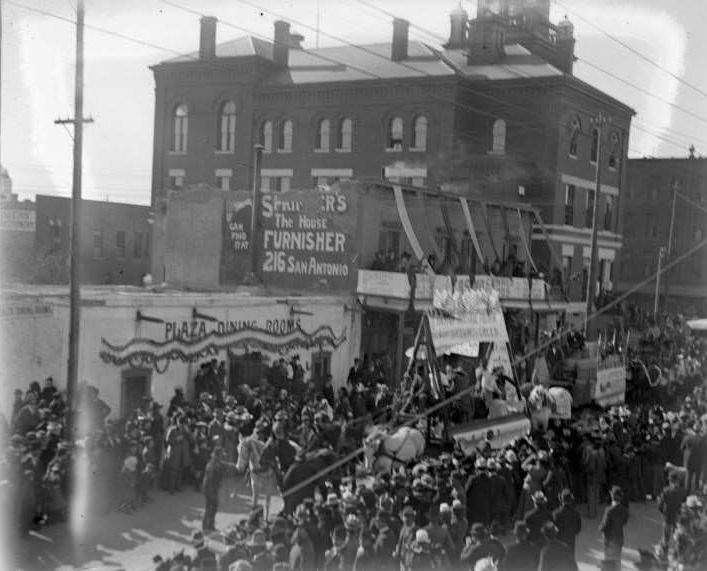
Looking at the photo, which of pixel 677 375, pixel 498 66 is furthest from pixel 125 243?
pixel 677 375

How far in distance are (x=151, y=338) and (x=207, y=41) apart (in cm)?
2579

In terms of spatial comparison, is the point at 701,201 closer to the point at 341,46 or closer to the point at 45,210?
the point at 341,46

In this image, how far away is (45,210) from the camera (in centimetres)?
4109

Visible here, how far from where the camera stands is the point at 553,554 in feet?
31.7

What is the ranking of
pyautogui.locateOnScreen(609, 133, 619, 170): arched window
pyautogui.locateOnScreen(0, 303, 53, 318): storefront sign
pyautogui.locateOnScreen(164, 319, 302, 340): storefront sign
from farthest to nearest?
pyautogui.locateOnScreen(609, 133, 619, 170): arched window
pyautogui.locateOnScreen(164, 319, 302, 340): storefront sign
pyautogui.locateOnScreen(0, 303, 53, 318): storefront sign

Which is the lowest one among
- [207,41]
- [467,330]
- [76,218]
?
[467,330]

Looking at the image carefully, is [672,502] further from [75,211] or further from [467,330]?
[75,211]

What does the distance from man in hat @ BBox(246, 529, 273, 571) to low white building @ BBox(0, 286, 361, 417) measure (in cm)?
728

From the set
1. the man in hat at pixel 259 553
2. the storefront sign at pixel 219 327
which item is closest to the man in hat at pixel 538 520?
the man in hat at pixel 259 553

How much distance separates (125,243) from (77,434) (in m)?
31.5

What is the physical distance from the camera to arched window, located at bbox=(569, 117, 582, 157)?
37062mm

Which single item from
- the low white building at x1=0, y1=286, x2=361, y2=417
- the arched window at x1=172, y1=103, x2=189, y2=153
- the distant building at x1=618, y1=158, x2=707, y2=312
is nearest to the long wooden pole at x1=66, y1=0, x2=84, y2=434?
the low white building at x1=0, y1=286, x2=361, y2=417

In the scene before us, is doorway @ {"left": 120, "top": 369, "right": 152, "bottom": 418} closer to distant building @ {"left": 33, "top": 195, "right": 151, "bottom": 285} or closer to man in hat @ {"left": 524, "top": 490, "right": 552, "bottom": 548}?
man in hat @ {"left": 524, "top": 490, "right": 552, "bottom": 548}

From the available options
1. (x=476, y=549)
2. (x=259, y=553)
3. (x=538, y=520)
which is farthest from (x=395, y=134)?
(x=259, y=553)
